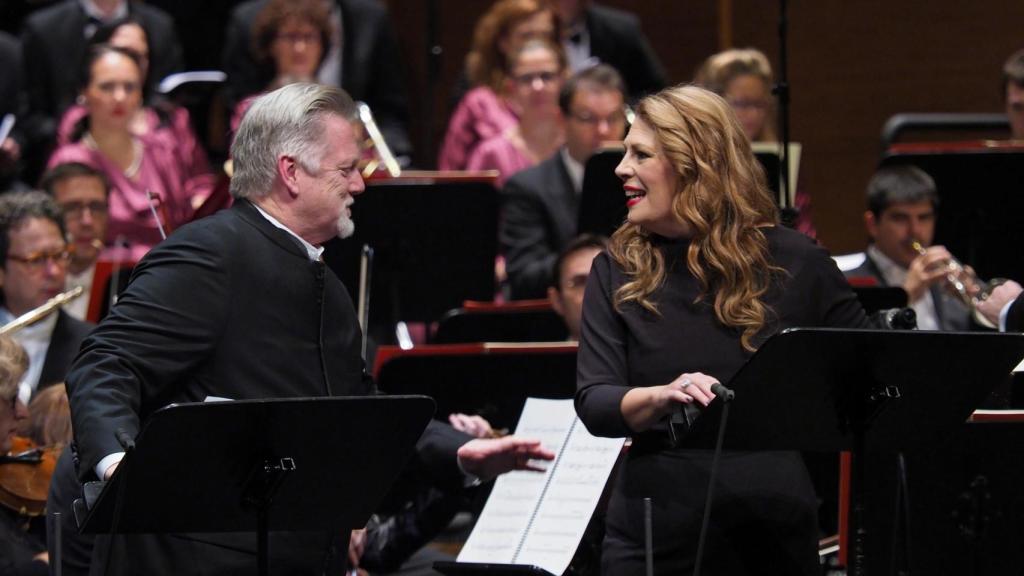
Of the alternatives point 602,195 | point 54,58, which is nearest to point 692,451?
point 602,195

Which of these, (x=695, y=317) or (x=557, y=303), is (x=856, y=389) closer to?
(x=695, y=317)

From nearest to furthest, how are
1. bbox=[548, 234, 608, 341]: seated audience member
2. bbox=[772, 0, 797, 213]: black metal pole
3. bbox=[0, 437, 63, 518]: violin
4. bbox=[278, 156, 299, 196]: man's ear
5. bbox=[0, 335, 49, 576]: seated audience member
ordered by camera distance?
1. bbox=[278, 156, 299, 196]: man's ear
2. bbox=[0, 335, 49, 576]: seated audience member
3. bbox=[0, 437, 63, 518]: violin
4. bbox=[772, 0, 797, 213]: black metal pole
5. bbox=[548, 234, 608, 341]: seated audience member

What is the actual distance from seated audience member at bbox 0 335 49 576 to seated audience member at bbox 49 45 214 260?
212 centimetres

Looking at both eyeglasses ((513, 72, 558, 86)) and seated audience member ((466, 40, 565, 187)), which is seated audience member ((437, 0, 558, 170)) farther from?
eyeglasses ((513, 72, 558, 86))

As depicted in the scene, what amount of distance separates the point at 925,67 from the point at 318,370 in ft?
15.2

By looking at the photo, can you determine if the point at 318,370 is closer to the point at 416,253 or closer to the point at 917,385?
the point at 917,385

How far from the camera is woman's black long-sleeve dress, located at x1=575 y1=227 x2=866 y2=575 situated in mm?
2725

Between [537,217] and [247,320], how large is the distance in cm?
262

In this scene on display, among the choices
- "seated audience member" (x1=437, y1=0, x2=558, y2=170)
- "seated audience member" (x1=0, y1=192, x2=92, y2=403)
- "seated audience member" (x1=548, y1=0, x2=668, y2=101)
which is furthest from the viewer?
"seated audience member" (x1=548, y1=0, x2=668, y2=101)

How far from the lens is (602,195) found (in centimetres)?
457

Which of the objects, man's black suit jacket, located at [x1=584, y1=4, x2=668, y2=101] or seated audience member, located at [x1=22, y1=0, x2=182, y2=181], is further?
man's black suit jacket, located at [x1=584, y1=4, x2=668, y2=101]

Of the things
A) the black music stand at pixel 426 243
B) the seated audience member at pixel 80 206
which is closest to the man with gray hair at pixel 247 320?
the black music stand at pixel 426 243

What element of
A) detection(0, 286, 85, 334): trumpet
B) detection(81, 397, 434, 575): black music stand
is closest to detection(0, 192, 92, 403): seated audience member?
detection(0, 286, 85, 334): trumpet

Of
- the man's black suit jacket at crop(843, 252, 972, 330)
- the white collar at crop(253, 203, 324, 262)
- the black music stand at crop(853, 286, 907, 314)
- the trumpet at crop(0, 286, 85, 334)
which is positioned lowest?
the man's black suit jacket at crop(843, 252, 972, 330)
